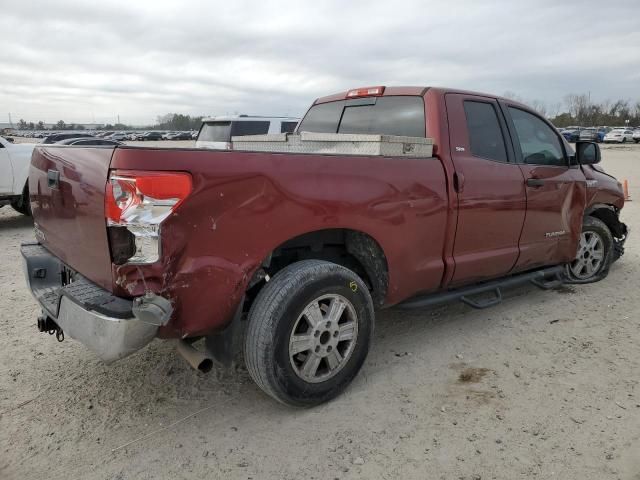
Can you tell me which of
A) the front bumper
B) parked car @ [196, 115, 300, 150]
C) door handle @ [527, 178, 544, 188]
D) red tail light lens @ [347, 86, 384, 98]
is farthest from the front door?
door handle @ [527, 178, 544, 188]

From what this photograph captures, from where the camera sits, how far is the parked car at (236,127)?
1027 cm

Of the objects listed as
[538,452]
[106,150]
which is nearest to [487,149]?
[538,452]

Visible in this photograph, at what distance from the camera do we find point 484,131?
398cm

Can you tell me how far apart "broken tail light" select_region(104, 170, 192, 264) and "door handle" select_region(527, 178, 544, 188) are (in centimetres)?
299

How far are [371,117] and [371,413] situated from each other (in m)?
2.41

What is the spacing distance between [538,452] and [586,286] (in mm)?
3277

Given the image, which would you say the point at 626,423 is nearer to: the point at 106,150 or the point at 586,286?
the point at 586,286

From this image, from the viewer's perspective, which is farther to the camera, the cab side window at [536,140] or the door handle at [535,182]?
the cab side window at [536,140]

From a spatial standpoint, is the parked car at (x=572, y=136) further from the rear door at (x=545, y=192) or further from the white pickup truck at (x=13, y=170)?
the white pickup truck at (x=13, y=170)

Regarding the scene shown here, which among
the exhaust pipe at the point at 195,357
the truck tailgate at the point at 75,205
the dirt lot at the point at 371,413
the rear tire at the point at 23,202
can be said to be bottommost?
the dirt lot at the point at 371,413

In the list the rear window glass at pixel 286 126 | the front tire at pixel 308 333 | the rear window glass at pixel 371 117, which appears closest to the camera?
the front tire at pixel 308 333

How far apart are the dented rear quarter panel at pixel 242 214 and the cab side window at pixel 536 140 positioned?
1.59m

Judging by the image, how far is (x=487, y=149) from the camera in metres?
3.96

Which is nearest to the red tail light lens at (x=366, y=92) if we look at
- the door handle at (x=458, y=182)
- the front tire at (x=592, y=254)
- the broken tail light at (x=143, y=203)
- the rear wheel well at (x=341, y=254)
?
the door handle at (x=458, y=182)
